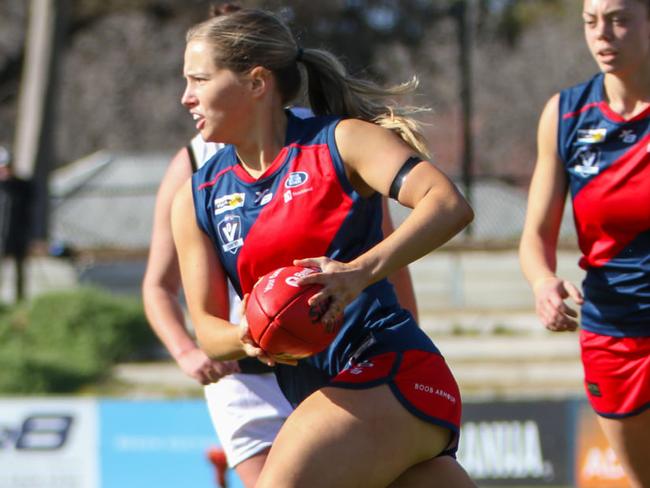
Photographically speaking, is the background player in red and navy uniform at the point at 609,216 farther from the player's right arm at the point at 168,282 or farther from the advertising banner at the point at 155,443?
the advertising banner at the point at 155,443

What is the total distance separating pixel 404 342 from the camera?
3293mm

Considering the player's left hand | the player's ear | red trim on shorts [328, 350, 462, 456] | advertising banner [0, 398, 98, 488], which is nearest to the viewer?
the player's left hand

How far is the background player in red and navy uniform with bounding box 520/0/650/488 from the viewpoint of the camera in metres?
3.81

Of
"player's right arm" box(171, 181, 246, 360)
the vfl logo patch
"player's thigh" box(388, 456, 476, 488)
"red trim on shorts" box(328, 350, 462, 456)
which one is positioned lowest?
the vfl logo patch

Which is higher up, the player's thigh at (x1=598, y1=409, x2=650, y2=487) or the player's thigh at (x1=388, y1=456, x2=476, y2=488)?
the player's thigh at (x1=388, y1=456, x2=476, y2=488)

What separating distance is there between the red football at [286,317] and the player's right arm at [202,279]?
356mm

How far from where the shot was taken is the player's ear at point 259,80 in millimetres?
3418

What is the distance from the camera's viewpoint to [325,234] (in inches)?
129

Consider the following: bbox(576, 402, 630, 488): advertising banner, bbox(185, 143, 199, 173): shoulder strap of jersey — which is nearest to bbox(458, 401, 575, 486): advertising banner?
bbox(576, 402, 630, 488): advertising banner

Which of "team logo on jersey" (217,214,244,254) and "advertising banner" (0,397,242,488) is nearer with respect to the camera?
"team logo on jersey" (217,214,244,254)

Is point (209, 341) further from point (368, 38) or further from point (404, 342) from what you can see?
point (368, 38)

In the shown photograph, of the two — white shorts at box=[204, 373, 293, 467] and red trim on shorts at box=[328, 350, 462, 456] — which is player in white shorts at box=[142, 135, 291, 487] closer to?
white shorts at box=[204, 373, 293, 467]

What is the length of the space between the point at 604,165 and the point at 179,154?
4.70ft

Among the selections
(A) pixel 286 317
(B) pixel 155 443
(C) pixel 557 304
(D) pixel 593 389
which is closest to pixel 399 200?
(A) pixel 286 317
